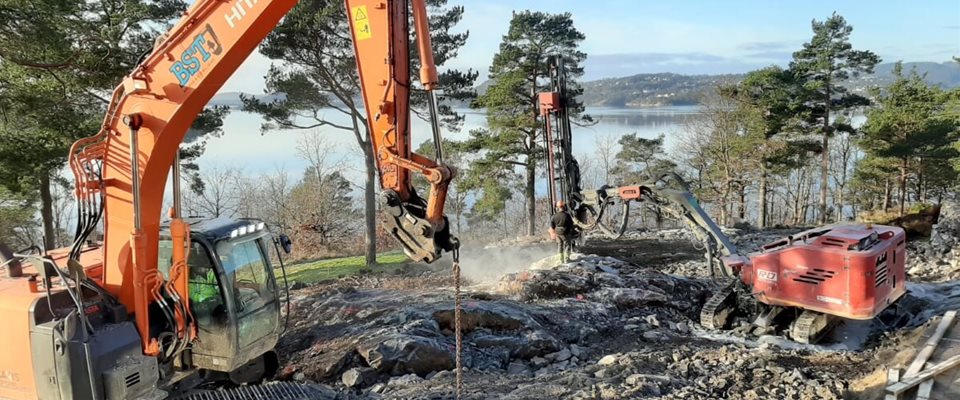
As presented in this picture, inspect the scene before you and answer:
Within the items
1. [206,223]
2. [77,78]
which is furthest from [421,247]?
[77,78]

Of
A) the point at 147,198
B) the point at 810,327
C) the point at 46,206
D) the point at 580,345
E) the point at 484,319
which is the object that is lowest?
the point at 810,327

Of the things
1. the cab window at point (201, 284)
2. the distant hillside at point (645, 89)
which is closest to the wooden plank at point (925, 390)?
the cab window at point (201, 284)

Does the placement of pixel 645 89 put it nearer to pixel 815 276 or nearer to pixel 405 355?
pixel 815 276

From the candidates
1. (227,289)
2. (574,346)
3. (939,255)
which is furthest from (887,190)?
(227,289)

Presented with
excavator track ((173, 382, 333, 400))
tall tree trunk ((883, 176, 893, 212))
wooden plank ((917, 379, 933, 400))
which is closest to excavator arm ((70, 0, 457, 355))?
excavator track ((173, 382, 333, 400))

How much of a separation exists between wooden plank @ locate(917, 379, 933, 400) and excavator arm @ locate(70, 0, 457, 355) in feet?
16.4

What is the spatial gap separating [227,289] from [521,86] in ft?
61.8

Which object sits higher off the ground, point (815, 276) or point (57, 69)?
point (57, 69)

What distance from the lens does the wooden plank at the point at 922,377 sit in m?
6.29

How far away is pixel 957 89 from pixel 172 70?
3135 centimetres

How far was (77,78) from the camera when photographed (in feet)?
45.1

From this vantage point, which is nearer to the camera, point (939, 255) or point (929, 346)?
point (929, 346)

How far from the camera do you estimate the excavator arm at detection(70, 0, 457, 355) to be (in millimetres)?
4625

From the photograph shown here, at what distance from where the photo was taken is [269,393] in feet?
17.4
